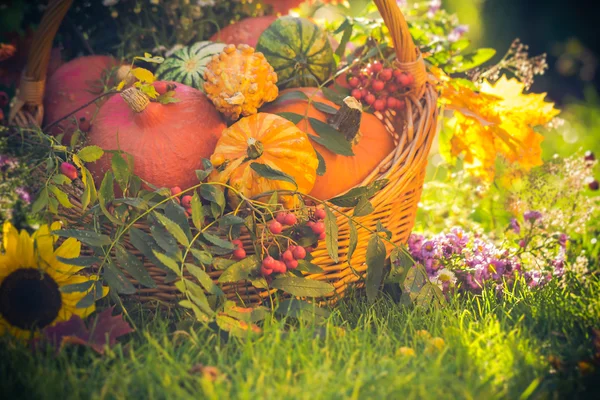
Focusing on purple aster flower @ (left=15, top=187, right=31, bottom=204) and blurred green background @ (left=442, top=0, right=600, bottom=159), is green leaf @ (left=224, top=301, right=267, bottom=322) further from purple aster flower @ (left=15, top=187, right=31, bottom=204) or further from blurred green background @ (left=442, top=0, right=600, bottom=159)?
blurred green background @ (left=442, top=0, right=600, bottom=159)

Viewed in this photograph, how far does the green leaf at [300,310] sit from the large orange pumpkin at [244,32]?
1.15 meters

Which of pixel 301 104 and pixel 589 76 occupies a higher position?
pixel 589 76

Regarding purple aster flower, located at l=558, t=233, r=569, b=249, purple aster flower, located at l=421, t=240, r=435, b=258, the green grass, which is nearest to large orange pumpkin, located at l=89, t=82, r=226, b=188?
the green grass

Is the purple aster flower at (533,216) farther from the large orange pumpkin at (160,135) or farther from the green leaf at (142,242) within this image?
the green leaf at (142,242)

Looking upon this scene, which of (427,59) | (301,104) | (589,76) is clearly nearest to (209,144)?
(301,104)

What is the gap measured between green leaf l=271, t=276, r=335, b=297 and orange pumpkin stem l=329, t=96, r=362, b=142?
50cm

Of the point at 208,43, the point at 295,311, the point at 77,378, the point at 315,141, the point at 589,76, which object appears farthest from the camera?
the point at 589,76

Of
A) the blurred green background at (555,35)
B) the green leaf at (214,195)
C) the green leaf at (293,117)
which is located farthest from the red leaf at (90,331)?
the blurred green background at (555,35)

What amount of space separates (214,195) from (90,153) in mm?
383

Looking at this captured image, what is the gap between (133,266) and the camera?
159 cm

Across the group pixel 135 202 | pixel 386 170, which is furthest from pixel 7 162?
pixel 386 170

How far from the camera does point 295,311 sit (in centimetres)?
161

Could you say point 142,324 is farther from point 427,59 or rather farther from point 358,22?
point 427,59

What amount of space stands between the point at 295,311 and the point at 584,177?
158cm
